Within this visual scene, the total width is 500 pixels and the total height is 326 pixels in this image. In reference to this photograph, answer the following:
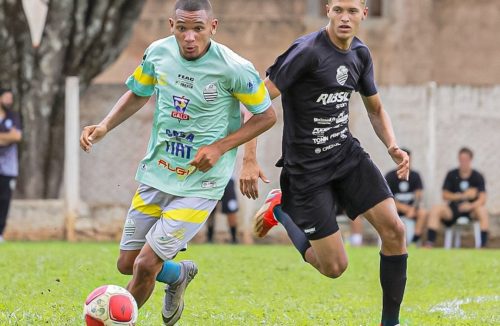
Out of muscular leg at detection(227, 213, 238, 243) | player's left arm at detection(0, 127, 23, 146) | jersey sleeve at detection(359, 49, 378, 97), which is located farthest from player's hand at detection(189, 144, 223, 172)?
muscular leg at detection(227, 213, 238, 243)

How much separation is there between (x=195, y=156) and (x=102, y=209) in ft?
36.6

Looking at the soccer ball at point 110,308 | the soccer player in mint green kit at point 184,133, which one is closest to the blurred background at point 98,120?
the soccer player in mint green kit at point 184,133

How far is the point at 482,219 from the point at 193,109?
11171mm

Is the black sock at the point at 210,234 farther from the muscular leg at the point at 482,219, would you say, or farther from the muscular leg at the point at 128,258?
the muscular leg at the point at 128,258

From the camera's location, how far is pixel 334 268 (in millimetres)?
7641

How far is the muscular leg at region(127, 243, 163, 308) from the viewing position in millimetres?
6875

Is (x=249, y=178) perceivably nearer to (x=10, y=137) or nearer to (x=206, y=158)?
(x=206, y=158)

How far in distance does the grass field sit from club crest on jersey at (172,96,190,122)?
1398 mm

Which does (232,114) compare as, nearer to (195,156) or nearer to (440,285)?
(195,156)

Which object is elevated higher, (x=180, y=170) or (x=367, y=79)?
(x=367, y=79)

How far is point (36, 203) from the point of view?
17562mm

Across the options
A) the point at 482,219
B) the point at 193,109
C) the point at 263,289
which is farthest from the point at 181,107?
the point at 482,219

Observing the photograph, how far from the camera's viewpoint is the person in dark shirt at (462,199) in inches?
685

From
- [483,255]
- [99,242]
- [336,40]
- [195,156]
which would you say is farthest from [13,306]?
[99,242]
